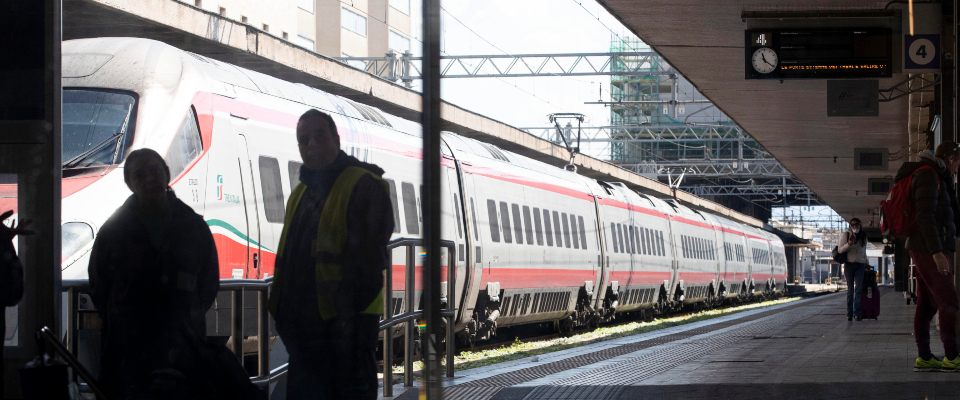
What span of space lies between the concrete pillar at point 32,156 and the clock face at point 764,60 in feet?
29.4

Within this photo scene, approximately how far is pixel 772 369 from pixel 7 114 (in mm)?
5515

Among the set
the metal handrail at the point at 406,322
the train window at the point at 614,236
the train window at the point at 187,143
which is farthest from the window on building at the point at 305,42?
the train window at the point at 614,236

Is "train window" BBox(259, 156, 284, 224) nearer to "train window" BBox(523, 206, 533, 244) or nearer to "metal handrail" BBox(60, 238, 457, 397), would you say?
"metal handrail" BBox(60, 238, 457, 397)

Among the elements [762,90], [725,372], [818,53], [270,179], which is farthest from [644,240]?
[270,179]

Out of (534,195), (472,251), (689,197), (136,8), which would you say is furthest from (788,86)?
(689,197)

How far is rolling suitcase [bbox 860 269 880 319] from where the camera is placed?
47.9 feet

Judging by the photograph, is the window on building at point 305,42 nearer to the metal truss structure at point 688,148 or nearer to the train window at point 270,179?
the train window at point 270,179

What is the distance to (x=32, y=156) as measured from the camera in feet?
12.7

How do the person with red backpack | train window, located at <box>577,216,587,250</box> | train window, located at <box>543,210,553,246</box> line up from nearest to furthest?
the person with red backpack, train window, located at <box>543,210,553,246</box>, train window, located at <box>577,216,587,250</box>

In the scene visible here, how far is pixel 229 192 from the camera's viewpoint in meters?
6.89

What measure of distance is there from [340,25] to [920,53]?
8730 mm

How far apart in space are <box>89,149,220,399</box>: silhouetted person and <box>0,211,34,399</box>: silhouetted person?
27 cm

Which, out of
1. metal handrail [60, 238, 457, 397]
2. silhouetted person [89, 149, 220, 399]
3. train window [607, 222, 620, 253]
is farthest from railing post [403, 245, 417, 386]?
train window [607, 222, 620, 253]

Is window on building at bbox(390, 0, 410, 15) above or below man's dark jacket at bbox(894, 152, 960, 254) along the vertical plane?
above
